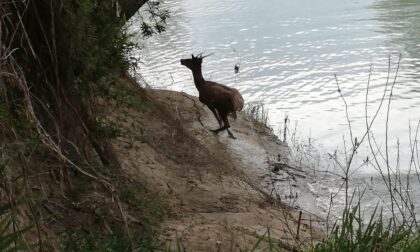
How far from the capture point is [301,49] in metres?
16.8

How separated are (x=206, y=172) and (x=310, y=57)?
8171 mm

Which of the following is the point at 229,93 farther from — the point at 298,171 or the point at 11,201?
the point at 11,201

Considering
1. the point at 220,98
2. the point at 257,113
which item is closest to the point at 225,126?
the point at 220,98

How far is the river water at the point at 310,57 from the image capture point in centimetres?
1189

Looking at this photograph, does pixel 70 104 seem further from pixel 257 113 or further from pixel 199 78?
pixel 257 113

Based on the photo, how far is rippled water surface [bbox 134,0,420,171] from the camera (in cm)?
1232

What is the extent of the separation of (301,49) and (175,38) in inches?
141

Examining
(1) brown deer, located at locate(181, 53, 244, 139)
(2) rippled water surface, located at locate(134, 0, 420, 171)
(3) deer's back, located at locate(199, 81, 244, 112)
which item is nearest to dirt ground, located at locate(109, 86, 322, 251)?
(1) brown deer, located at locate(181, 53, 244, 139)

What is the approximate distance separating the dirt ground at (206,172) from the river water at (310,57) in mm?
1359

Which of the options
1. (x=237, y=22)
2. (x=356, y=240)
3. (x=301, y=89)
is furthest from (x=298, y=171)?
(x=237, y=22)

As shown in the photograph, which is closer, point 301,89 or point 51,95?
point 51,95

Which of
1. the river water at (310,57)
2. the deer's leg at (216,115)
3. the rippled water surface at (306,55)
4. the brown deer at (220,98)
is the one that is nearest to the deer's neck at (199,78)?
the brown deer at (220,98)

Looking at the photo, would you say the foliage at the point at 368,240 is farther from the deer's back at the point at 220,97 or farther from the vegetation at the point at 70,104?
the deer's back at the point at 220,97

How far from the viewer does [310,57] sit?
16000 millimetres
